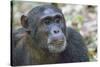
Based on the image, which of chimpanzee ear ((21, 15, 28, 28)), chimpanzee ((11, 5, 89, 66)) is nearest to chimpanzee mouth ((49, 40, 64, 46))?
chimpanzee ((11, 5, 89, 66))

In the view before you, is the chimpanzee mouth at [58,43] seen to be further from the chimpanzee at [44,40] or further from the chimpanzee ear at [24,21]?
the chimpanzee ear at [24,21]

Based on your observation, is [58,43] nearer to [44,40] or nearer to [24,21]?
[44,40]

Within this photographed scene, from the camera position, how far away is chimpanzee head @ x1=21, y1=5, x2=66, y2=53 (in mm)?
1490

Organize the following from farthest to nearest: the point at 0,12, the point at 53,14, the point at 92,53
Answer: the point at 92,53 → the point at 53,14 → the point at 0,12

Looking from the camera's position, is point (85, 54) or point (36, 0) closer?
point (36, 0)

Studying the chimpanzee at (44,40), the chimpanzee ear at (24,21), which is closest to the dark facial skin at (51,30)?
the chimpanzee at (44,40)

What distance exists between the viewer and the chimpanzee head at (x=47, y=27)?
149cm

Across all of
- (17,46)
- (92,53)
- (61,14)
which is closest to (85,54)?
(92,53)

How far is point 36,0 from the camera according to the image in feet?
4.95

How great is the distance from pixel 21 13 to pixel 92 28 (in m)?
0.70

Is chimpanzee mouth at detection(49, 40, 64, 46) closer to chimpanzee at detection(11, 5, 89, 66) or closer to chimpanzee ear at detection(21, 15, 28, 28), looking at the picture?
chimpanzee at detection(11, 5, 89, 66)

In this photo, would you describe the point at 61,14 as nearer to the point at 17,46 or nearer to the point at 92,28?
the point at 92,28

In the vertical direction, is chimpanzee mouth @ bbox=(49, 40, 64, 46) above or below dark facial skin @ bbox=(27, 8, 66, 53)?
below

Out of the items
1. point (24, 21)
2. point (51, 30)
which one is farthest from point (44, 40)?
point (24, 21)
